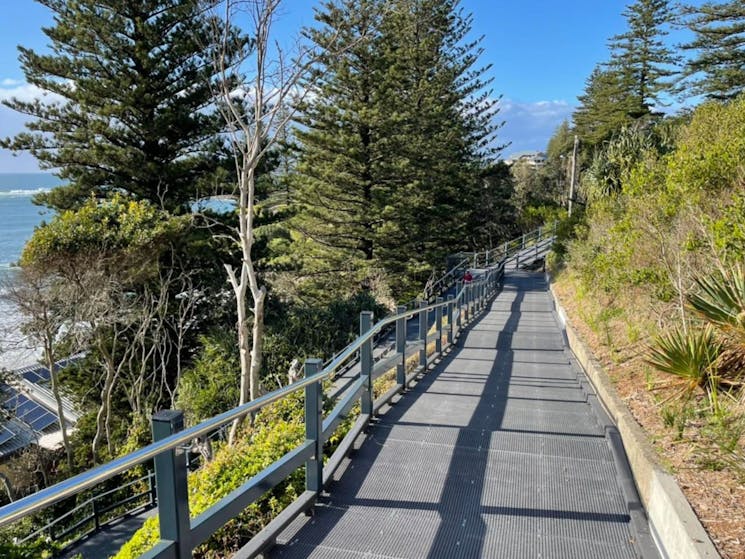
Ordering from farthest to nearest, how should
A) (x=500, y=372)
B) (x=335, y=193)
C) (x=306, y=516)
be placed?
(x=335, y=193)
(x=500, y=372)
(x=306, y=516)

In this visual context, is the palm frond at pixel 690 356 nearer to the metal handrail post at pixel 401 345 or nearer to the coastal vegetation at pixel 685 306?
the coastal vegetation at pixel 685 306

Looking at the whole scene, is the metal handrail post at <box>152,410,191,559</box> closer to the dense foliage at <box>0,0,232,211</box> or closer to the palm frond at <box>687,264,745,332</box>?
the palm frond at <box>687,264,745,332</box>

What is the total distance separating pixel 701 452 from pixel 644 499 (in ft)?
1.61

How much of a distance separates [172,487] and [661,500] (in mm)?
2583

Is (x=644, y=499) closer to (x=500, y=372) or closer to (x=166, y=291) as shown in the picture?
(x=500, y=372)

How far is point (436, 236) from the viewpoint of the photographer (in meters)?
25.7

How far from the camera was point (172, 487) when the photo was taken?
69.2 inches

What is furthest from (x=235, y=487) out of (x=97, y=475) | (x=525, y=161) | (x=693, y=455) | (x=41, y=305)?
(x=525, y=161)

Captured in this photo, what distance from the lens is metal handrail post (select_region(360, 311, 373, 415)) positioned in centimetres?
412

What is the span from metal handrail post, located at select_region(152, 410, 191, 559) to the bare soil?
2369mm

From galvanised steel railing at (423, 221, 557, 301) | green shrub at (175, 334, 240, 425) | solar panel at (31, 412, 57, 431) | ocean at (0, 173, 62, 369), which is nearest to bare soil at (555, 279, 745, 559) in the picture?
green shrub at (175, 334, 240, 425)

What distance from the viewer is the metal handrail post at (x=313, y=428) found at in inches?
117

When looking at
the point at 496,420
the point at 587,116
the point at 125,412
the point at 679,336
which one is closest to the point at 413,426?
the point at 496,420

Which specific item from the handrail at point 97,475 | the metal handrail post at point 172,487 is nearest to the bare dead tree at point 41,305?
the handrail at point 97,475
